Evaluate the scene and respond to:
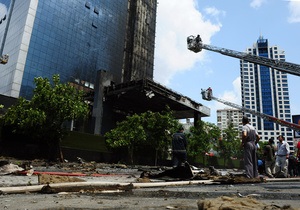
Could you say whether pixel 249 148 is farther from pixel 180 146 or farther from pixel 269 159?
pixel 269 159

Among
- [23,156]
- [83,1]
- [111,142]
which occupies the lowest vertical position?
[23,156]

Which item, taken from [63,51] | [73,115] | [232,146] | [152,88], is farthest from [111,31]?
[73,115]

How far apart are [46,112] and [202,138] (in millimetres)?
24118

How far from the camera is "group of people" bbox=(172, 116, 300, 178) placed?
25.2 ft

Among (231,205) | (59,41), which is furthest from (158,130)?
(59,41)

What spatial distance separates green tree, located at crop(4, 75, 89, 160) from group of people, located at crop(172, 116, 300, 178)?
12.0 m

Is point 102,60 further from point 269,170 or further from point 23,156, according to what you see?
point 269,170

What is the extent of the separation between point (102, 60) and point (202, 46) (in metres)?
28.5

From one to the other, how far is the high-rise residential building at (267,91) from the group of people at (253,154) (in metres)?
157

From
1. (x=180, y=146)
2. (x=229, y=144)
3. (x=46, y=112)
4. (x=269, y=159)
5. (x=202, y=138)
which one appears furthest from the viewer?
(x=229, y=144)

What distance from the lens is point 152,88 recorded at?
119 ft

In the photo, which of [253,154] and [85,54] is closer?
[253,154]

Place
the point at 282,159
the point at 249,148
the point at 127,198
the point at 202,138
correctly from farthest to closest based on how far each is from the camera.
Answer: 1. the point at 202,138
2. the point at 282,159
3. the point at 249,148
4. the point at 127,198

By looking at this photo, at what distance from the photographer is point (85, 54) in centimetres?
5300
